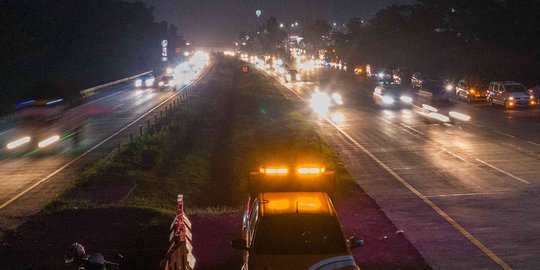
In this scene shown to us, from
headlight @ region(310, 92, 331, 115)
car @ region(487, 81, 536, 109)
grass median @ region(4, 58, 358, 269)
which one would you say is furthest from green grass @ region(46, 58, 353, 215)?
A: car @ region(487, 81, 536, 109)

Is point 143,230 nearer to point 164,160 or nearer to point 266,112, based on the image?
point 164,160

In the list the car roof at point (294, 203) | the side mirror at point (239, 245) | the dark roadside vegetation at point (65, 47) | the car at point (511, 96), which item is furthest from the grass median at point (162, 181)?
the car at point (511, 96)

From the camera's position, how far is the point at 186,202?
70.1 ft

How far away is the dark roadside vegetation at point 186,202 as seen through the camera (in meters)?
11.9

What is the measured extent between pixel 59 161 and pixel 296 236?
2094cm

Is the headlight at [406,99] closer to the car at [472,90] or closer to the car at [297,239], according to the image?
the car at [472,90]

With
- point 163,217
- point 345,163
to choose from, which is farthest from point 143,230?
point 345,163

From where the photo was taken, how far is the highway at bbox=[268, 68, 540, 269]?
42.3 feet

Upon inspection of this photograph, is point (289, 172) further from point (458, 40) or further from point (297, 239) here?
point (458, 40)

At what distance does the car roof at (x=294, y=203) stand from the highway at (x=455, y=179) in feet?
12.6

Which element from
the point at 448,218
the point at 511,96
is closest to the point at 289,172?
the point at 448,218

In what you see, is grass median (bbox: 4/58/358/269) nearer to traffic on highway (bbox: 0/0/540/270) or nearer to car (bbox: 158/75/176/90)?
traffic on highway (bbox: 0/0/540/270)

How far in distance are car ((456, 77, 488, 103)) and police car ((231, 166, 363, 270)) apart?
157 ft

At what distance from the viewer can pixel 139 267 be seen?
1105cm
